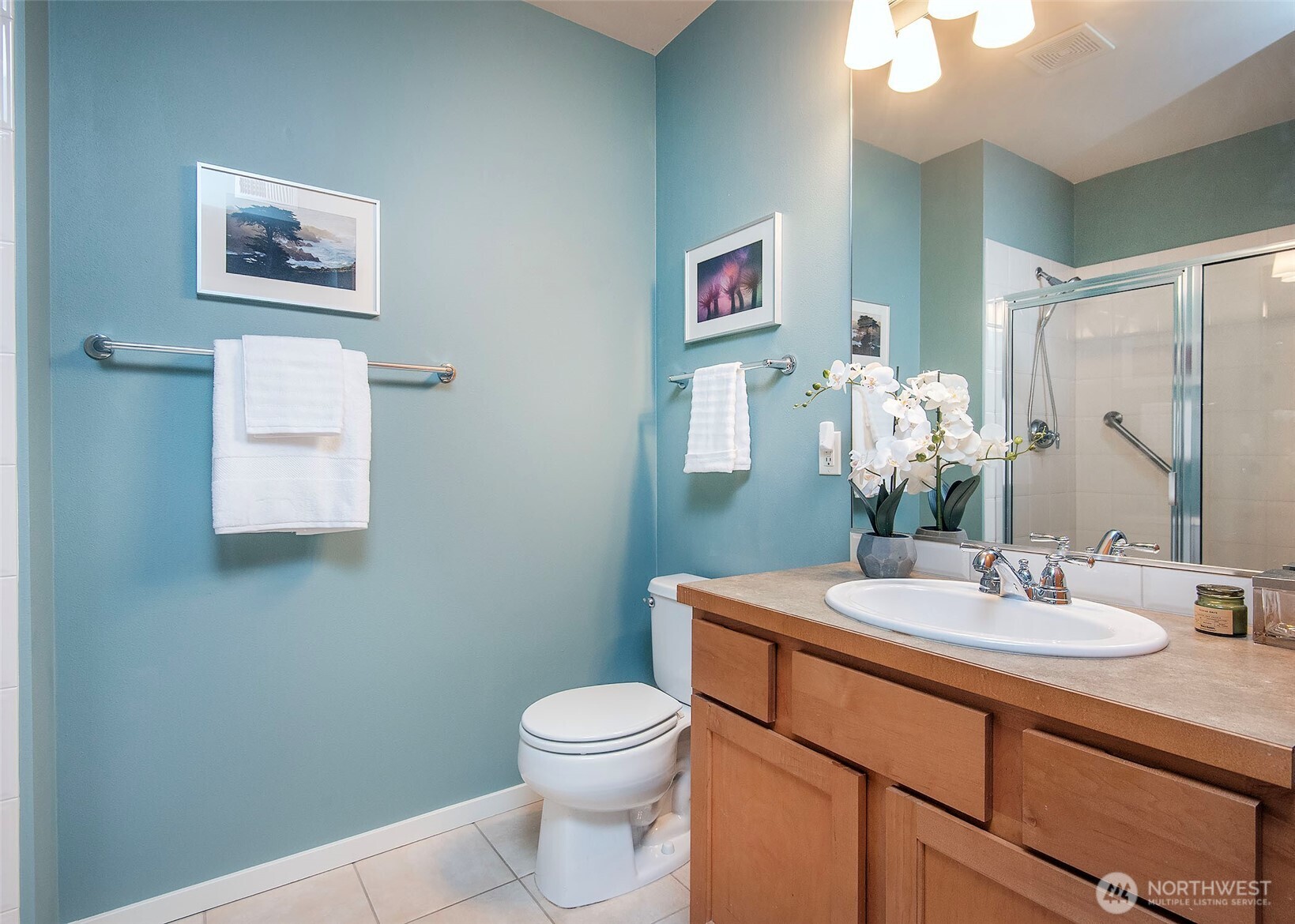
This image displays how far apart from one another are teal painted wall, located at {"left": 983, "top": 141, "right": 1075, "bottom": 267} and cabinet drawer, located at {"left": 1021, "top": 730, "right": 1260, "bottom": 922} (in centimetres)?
98

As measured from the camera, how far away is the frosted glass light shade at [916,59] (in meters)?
1.50

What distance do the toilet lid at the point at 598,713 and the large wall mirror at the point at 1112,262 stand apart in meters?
0.79

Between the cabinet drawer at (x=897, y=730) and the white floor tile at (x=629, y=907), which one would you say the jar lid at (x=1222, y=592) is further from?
the white floor tile at (x=629, y=907)

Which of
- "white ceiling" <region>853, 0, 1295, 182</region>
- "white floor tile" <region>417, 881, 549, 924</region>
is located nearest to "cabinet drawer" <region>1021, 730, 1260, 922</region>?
"white ceiling" <region>853, 0, 1295, 182</region>

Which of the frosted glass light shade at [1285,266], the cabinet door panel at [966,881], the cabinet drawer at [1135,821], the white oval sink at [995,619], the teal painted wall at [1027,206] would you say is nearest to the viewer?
the cabinet drawer at [1135,821]

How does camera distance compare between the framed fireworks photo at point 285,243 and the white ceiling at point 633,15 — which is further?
the white ceiling at point 633,15

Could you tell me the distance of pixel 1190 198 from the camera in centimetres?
113

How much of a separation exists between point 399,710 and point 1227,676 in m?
1.81

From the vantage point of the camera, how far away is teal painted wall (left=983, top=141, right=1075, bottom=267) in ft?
4.25

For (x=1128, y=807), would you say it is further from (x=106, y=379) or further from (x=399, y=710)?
(x=106, y=379)

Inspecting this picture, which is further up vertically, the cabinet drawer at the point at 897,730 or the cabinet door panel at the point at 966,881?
the cabinet drawer at the point at 897,730

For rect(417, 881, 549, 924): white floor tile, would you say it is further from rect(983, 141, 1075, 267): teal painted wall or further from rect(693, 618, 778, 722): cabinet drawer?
rect(983, 141, 1075, 267): teal painted wall

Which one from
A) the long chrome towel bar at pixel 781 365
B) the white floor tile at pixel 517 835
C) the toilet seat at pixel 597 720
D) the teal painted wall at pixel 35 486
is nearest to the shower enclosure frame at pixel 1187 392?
the long chrome towel bar at pixel 781 365

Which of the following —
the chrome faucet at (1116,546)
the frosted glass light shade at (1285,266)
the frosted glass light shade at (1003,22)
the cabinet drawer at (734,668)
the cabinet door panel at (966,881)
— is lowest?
the cabinet door panel at (966,881)
